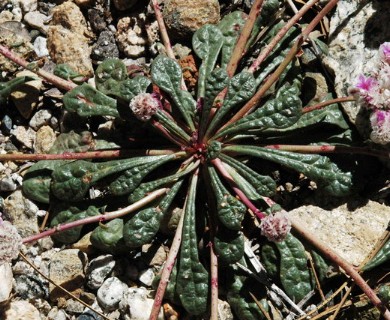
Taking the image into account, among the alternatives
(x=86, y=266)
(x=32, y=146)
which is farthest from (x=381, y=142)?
(x=32, y=146)

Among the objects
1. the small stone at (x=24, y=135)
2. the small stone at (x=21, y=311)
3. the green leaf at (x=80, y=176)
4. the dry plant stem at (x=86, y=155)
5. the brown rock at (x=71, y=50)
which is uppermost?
the brown rock at (x=71, y=50)

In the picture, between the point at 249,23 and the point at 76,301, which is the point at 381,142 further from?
the point at 76,301

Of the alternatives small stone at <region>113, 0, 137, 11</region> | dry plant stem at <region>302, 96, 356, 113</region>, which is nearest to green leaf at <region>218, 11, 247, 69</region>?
dry plant stem at <region>302, 96, 356, 113</region>

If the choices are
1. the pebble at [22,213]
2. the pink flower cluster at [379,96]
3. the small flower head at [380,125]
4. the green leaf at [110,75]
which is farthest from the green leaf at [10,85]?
the small flower head at [380,125]

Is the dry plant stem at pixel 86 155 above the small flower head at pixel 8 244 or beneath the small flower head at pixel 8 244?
above

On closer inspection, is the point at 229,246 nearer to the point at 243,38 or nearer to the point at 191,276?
the point at 191,276

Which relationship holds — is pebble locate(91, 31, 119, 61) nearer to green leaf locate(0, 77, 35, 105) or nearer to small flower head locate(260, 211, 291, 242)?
green leaf locate(0, 77, 35, 105)

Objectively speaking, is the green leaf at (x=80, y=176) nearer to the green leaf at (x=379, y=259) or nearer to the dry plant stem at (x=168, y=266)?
the dry plant stem at (x=168, y=266)
